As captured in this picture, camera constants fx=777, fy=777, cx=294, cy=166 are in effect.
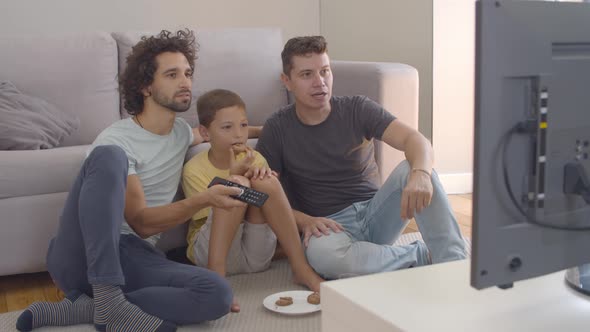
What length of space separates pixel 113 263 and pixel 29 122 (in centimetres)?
103

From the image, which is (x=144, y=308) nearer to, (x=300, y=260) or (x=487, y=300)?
(x=300, y=260)

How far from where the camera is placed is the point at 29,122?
2.80m

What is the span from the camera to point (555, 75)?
0.94m

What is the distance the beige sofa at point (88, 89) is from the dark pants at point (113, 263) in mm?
389

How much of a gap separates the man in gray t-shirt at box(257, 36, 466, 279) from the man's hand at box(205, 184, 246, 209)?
306 mm

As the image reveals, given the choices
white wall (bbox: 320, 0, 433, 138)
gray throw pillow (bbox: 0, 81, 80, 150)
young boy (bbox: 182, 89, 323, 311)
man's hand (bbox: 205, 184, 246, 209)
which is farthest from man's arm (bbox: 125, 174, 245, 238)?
white wall (bbox: 320, 0, 433, 138)

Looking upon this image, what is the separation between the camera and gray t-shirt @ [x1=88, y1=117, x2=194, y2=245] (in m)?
2.31

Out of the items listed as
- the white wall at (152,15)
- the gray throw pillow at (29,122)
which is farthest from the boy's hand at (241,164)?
the white wall at (152,15)

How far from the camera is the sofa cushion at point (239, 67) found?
3197 mm

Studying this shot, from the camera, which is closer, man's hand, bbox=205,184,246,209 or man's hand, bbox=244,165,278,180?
man's hand, bbox=205,184,246,209

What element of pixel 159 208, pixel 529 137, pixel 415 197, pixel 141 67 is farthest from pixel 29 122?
pixel 529 137

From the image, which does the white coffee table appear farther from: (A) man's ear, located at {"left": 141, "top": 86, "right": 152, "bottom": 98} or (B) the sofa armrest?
(B) the sofa armrest

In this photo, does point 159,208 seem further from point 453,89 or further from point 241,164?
point 453,89

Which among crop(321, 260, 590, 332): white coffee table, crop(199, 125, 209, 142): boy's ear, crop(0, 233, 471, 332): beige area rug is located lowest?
crop(0, 233, 471, 332): beige area rug
